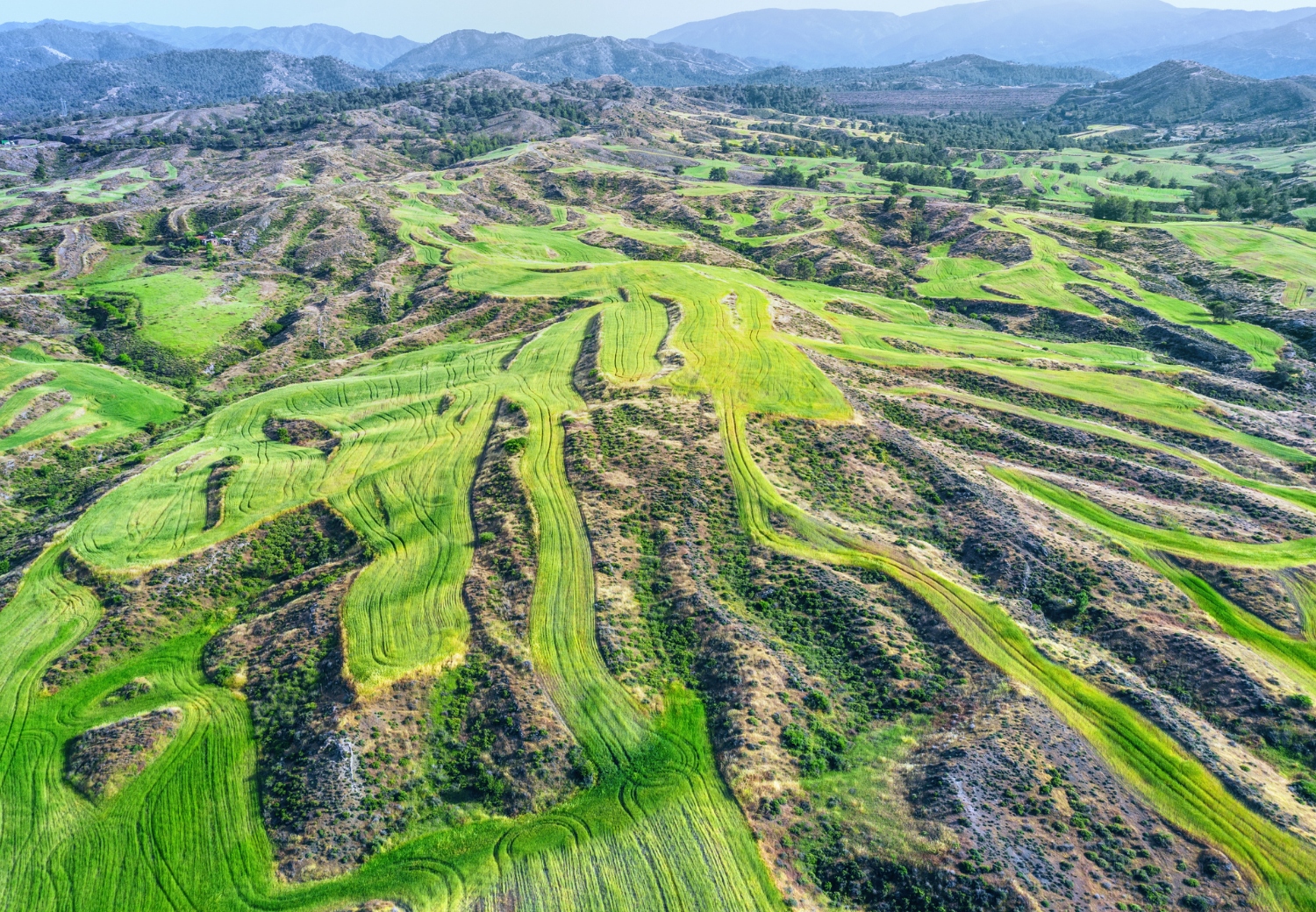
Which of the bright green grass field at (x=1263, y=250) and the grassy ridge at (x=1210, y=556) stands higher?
the bright green grass field at (x=1263, y=250)

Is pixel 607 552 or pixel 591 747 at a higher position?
pixel 607 552

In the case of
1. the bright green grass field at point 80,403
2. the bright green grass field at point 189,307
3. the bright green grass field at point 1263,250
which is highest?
the bright green grass field at point 1263,250

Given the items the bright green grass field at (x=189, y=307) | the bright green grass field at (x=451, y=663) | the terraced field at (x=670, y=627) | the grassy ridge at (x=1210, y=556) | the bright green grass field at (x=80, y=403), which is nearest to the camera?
the bright green grass field at (x=451, y=663)

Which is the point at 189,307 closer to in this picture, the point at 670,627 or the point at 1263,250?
the point at 670,627

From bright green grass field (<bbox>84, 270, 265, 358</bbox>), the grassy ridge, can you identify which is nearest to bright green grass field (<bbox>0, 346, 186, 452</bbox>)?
bright green grass field (<bbox>84, 270, 265, 358</bbox>)

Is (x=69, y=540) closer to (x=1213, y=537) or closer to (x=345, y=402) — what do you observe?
(x=345, y=402)

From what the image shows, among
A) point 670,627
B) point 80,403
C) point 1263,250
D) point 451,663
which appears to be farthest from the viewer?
point 1263,250

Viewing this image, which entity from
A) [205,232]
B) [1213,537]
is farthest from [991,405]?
[205,232]

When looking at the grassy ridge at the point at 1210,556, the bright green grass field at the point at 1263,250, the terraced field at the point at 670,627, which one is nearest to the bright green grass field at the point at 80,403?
the terraced field at the point at 670,627

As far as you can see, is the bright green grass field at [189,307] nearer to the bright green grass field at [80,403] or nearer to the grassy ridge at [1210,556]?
the bright green grass field at [80,403]

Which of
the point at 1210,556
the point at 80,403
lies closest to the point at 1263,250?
the point at 1210,556

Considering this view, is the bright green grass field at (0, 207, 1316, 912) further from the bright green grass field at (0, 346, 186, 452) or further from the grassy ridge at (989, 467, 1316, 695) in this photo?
the bright green grass field at (0, 346, 186, 452)
